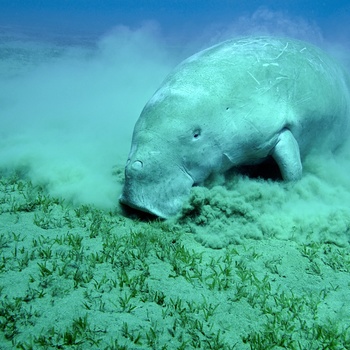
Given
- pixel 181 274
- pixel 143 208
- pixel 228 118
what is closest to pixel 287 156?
pixel 228 118

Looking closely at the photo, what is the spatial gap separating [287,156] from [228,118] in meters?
0.83

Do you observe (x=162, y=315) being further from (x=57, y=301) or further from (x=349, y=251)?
(x=349, y=251)

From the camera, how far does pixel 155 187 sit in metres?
3.29

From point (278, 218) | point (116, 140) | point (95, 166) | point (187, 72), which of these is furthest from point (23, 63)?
point (278, 218)

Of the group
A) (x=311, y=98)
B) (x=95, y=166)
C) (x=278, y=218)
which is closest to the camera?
(x=278, y=218)

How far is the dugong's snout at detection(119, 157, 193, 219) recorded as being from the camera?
10.7 feet

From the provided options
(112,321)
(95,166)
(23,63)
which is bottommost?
(112,321)

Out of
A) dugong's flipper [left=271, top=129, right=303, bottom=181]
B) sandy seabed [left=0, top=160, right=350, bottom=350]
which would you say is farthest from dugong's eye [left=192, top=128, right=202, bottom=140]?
dugong's flipper [left=271, top=129, right=303, bottom=181]

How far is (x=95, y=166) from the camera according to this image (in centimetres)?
498

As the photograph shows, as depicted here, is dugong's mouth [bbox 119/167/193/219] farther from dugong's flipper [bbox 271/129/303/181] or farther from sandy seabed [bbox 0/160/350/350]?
dugong's flipper [bbox 271/129/303/181]

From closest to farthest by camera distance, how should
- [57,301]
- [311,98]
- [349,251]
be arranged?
1. [57,301]
2. [349,251]
3. [311,98]

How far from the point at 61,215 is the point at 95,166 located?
1.43m

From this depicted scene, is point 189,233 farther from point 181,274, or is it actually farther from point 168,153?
point 168,153

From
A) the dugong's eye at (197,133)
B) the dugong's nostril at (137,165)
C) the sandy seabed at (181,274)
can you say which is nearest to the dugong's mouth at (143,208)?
the sandy seabed at (181,274)
